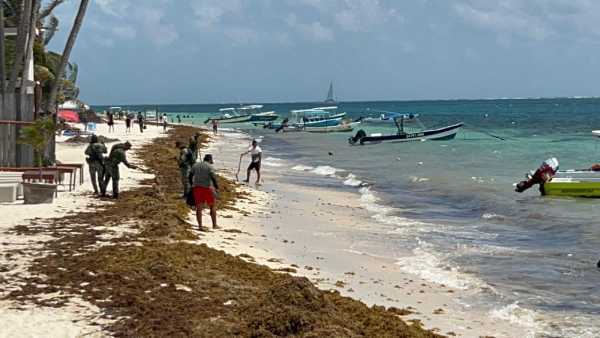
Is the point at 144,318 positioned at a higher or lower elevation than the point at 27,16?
lower

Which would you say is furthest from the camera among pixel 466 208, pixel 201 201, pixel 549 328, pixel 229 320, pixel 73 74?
pixel 73 74

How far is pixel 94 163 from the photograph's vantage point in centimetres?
1598

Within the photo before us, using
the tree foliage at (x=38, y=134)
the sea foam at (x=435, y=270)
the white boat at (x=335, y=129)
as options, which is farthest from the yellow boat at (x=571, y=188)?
the white boat at (x=335, y=129)

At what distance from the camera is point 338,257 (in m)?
12.0

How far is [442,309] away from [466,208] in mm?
11580

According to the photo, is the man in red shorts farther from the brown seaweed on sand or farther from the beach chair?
the beach chair

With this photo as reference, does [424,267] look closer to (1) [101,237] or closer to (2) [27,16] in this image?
(1) [101,237]

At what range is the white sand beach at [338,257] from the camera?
862 centimetres

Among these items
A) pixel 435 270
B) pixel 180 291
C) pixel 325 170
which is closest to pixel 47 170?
pixel 180 291

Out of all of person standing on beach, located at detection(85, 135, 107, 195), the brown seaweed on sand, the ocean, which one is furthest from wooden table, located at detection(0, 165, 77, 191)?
the ocean

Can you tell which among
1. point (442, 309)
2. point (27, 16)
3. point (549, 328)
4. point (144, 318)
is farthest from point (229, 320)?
point (27, 16)

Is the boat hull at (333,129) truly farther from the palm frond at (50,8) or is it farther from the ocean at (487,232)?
the palm frond at (50,8)

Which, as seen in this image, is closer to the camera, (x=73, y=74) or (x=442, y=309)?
(x=442, y=309)

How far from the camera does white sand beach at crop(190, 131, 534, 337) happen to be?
862 cm
